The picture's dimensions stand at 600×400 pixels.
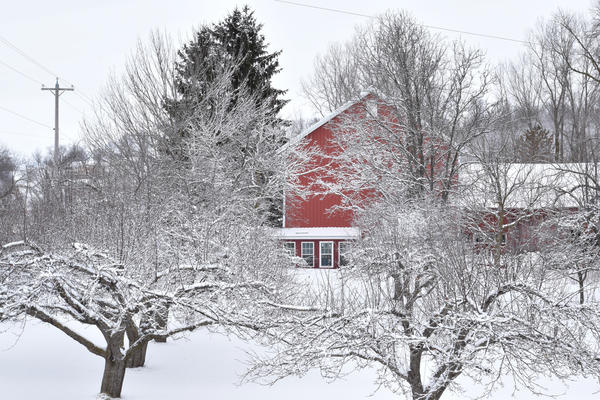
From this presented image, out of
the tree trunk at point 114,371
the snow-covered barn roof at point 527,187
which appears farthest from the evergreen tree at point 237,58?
the tree trunk at point 114,371

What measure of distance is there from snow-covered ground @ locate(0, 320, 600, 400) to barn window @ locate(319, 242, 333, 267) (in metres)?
13.8

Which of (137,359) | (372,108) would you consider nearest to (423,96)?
(372,108)

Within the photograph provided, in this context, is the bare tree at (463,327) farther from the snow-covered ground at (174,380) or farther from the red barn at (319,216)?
the red barn at (319,216)

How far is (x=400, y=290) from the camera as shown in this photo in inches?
383

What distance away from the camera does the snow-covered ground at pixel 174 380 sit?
1214 centimetres

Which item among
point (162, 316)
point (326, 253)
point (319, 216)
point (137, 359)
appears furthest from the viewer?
point (319, 216)

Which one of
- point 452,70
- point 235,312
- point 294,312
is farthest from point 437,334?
point 452,70

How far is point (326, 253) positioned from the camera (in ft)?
97.3

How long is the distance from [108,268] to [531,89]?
45.7 m

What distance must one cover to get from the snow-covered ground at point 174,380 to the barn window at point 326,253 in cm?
1384

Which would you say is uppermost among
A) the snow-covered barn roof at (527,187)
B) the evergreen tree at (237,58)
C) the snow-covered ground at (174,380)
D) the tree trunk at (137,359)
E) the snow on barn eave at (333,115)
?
the evergreen tree at (237,58)

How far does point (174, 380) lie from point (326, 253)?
1699 centimetres

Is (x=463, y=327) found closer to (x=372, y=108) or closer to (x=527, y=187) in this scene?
(x=527, y=187)

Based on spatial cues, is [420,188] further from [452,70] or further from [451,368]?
[451,368]
